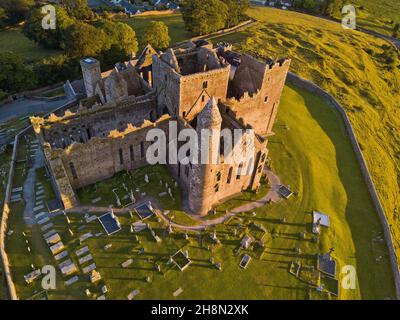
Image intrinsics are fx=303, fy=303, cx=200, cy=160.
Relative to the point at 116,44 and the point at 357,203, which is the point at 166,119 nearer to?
the point at 357,203

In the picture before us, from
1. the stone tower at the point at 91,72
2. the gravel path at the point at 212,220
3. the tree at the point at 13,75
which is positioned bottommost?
the gravel path at the point at 212,220

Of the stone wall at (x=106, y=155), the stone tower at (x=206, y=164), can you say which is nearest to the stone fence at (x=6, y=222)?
the stone wall at (x=106, y=155)

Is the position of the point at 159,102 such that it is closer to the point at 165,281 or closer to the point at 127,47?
the point at 165,281

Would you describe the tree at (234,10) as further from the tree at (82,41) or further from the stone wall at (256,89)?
the stone wall at (256,89)

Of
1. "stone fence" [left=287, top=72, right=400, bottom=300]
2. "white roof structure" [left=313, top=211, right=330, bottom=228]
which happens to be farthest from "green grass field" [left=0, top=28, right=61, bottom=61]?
"white roof structure" [left=313, top=211, right=330, bottom=228]

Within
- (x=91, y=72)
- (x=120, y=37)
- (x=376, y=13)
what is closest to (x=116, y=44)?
(x=120, y=37)
